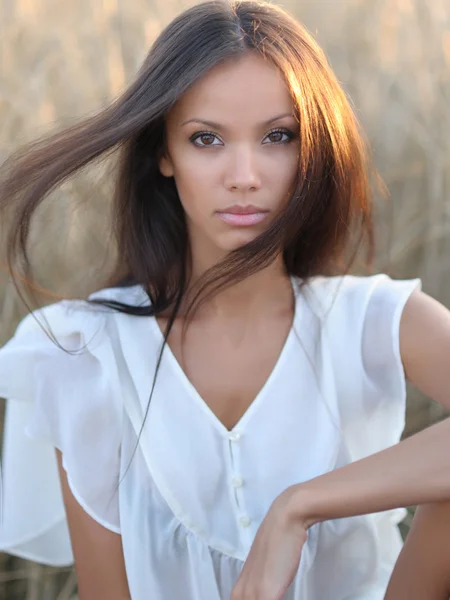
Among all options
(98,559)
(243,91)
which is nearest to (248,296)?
(243,91)

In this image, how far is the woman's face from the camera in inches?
49.9

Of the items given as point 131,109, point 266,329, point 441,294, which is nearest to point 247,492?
point 266,329

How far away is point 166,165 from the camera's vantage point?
1415 mm

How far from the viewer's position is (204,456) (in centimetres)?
145

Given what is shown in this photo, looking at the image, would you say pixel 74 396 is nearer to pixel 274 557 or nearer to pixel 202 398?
pixel 202 398

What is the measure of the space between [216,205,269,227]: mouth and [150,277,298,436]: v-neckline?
25cm

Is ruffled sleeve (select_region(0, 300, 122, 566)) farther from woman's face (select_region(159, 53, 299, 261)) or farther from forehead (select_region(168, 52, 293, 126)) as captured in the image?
forehead (select_region(168, 52, 293, 126))

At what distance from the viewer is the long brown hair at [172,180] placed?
4.25 ft

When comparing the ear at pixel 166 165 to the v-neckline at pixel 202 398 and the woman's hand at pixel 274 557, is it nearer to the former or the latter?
the v-neckline at pixel 202 398

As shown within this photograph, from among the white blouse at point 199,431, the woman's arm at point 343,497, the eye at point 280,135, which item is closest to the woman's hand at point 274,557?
the woman's arm at point 343,497

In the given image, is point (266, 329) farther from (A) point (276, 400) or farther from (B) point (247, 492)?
(B) point (247, 492)

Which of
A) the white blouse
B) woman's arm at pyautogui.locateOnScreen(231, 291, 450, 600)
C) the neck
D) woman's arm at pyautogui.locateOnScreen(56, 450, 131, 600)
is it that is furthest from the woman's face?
woman's arm at pyautogui.locateOnScreen(56, 450, 131, 600)

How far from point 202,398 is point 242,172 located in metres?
0.38

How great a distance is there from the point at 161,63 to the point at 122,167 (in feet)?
0.68
